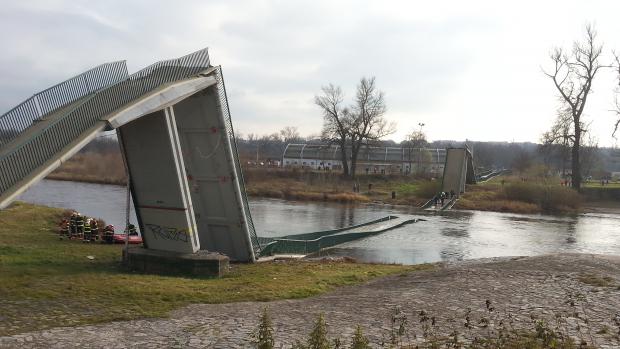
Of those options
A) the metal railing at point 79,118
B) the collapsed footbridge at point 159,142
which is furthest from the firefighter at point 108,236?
the metal railing at point 79,118

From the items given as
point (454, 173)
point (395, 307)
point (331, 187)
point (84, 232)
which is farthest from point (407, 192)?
point (395, 307)

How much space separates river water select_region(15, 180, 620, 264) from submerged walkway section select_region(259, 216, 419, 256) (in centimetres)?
58

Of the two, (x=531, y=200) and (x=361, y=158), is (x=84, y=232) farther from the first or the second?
(x=361, y=158)

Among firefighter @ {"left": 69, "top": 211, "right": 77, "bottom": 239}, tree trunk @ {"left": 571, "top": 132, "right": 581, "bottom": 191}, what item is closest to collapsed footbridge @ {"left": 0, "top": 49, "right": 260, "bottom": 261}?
firefighter @ {"left": 69, "top": 211, "right": 77, "bottom": 239}

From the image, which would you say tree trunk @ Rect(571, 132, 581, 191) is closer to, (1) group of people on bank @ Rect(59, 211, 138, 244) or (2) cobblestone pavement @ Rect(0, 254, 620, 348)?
(2) cobblestone pavement @ Rect(0, 254, 620, 348)

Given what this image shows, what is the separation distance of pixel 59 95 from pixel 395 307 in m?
8.92

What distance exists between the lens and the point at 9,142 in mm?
10727

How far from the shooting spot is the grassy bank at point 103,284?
9719mm

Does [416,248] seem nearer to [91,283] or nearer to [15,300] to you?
[91,283]

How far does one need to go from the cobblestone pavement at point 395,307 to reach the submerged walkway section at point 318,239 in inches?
265

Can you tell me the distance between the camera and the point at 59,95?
476 inches

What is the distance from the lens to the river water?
87.4 ft

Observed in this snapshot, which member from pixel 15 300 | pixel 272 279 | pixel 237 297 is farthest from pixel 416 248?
pixel 15 300

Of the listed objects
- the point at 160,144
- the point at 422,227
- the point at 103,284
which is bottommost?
the point at 422,227
